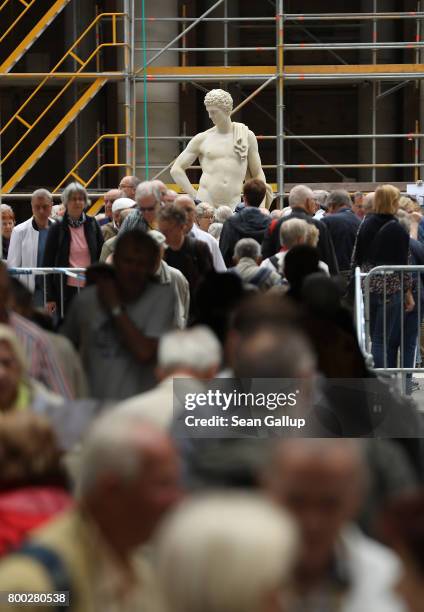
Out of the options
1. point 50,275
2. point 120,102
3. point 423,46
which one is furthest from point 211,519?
point 120,102

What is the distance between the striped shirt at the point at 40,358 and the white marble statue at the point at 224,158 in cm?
865

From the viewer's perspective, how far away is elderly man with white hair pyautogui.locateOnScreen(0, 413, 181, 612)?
309cm

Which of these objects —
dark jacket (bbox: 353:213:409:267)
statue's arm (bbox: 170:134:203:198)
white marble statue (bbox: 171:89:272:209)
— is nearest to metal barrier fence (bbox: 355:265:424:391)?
dark jacket (bbox: 353:213:409:267)

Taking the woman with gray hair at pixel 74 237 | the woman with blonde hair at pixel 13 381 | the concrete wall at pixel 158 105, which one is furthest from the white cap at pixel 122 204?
the concrete wall at pixel 158 105

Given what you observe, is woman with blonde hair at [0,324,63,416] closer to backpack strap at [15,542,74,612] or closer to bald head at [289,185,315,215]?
backpack strap at [15,542,74,612]

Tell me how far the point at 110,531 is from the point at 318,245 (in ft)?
23.5

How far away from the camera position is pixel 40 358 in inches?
211

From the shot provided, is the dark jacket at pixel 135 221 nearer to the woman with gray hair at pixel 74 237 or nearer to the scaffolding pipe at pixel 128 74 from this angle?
the woman with gray hair at pixel 74 237

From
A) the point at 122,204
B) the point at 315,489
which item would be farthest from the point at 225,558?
the point at 122,204

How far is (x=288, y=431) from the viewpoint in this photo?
15.7ft

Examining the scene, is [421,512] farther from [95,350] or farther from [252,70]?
[252,70]

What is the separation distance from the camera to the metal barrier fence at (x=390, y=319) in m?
10.6

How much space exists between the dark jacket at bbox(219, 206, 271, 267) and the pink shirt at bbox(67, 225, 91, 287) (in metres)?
1.02

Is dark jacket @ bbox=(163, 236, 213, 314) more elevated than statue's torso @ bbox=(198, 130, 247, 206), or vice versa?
statue's torso @ bbox=(198, 130, 247, 206)
